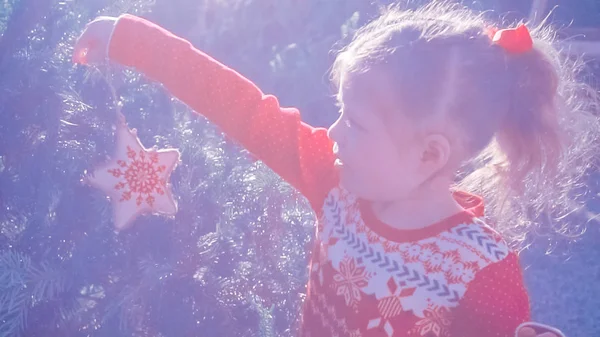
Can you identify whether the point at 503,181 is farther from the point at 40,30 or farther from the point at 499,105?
the point at 40,30

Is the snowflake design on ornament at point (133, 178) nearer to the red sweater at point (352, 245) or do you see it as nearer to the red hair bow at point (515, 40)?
the red sweater at point (352, 245)

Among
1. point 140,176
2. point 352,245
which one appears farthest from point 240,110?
point 352,245

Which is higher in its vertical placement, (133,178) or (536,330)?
(133,178)

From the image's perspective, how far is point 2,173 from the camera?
1363 mm

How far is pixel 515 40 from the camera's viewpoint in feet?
3.93

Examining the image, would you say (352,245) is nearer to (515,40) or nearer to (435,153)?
(435,153)

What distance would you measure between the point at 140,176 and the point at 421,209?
50 centimetres

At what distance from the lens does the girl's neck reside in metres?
1.25

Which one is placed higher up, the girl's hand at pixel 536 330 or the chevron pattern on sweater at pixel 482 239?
the chevron pattern on sweater at pixel 482 239

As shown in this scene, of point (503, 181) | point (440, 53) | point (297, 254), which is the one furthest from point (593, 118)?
point (297, 254)

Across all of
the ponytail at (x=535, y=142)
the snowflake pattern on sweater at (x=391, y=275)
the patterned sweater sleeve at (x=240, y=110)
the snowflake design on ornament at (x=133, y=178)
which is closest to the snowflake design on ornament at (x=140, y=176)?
the snowflake design on ornament at (x=133, y=178)

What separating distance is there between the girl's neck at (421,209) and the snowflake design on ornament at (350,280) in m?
0.09

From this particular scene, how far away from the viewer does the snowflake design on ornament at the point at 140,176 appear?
4.35 ft

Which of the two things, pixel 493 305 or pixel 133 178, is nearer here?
pixel 493 305
